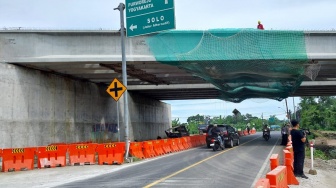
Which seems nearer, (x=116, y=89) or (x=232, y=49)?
(x=116, y=89)

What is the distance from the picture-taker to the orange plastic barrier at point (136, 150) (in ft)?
65.4

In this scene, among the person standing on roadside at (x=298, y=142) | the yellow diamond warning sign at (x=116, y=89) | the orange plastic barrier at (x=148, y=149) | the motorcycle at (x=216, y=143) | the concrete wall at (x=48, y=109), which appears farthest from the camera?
the motorcycle at (x=216, y=143)

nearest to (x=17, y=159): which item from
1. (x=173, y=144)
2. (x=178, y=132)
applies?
(x=173, y=144)

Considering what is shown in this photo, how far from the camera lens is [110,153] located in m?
18.3

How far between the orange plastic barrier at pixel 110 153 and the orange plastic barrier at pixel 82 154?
1.07 ft

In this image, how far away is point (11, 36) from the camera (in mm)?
21375

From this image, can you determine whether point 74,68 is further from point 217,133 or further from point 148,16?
point 217,133

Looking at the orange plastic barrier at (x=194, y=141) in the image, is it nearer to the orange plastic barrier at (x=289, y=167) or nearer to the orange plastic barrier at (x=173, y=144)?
the orange plastic barrier at (x=173, y=144)

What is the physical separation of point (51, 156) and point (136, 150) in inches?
179

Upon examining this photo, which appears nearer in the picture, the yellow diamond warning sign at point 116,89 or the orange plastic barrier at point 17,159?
the orange plastic barrier at point 17,159

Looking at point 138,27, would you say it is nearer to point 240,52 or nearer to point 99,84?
point 240,52

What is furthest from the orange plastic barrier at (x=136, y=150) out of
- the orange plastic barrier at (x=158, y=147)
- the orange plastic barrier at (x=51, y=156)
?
the orange plastic barrier at (x=51, y=156)

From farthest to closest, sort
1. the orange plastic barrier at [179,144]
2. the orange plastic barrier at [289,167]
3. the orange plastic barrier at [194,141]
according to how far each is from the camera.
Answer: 1. the orange plastic barrier at [194,141]
2. the orange plastic barrier at [179,144]
3. the orange plastic barrier at [289,167]

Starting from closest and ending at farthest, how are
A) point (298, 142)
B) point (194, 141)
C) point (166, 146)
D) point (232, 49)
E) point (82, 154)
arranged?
1. point (298, 142)
2. point (82, 154)
3. point (232, 49)
4. point (166, 146)
5. point (194, 141)
